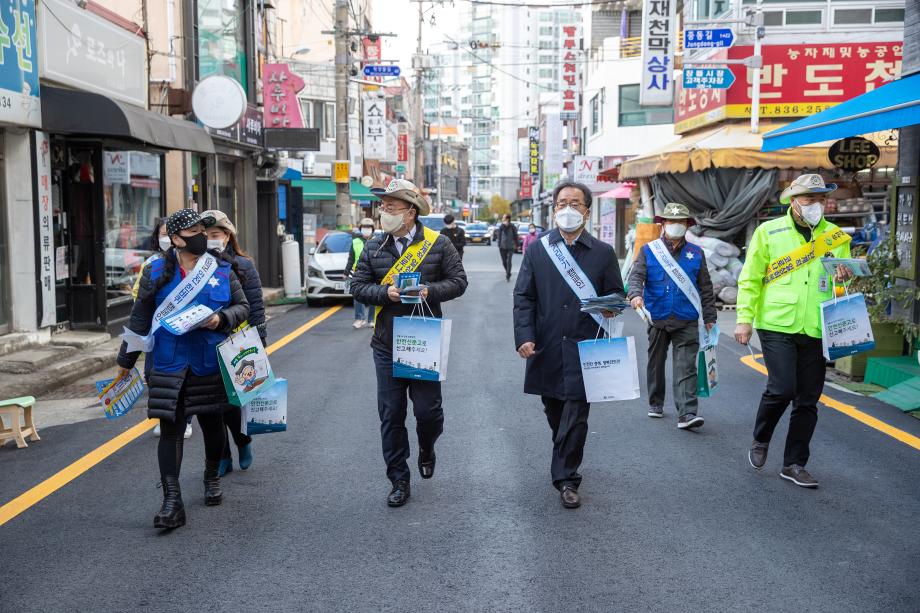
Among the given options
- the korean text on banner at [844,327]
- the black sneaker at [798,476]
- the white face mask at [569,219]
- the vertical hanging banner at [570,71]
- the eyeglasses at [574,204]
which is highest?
the vertical hanging banner at [570,71]

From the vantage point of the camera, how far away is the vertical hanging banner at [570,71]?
42.7m

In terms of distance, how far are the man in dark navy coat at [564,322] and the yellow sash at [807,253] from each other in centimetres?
117

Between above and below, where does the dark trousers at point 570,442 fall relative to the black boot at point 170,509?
above

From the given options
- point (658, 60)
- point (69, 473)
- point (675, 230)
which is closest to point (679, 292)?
point (675, 230)

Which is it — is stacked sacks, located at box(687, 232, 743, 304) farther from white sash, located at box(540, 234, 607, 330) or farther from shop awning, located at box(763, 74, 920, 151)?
white sash, located at box(540, 234, 607, 330)

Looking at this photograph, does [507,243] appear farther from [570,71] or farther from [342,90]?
[570,71]

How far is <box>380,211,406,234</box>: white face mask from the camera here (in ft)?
18.1

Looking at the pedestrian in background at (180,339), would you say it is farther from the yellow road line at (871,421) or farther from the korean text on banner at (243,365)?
the yellow road line at (871,421)

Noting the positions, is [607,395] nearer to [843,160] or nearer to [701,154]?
[843,160]

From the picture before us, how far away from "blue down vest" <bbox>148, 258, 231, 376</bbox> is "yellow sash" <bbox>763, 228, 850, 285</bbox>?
344 centimetres

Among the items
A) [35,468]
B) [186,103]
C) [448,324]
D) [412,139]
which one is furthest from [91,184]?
[412,139]

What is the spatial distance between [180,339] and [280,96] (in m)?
16.9

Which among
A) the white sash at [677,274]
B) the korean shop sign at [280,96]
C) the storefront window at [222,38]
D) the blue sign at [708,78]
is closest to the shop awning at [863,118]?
the white sash at [677,274]

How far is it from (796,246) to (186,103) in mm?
13339
